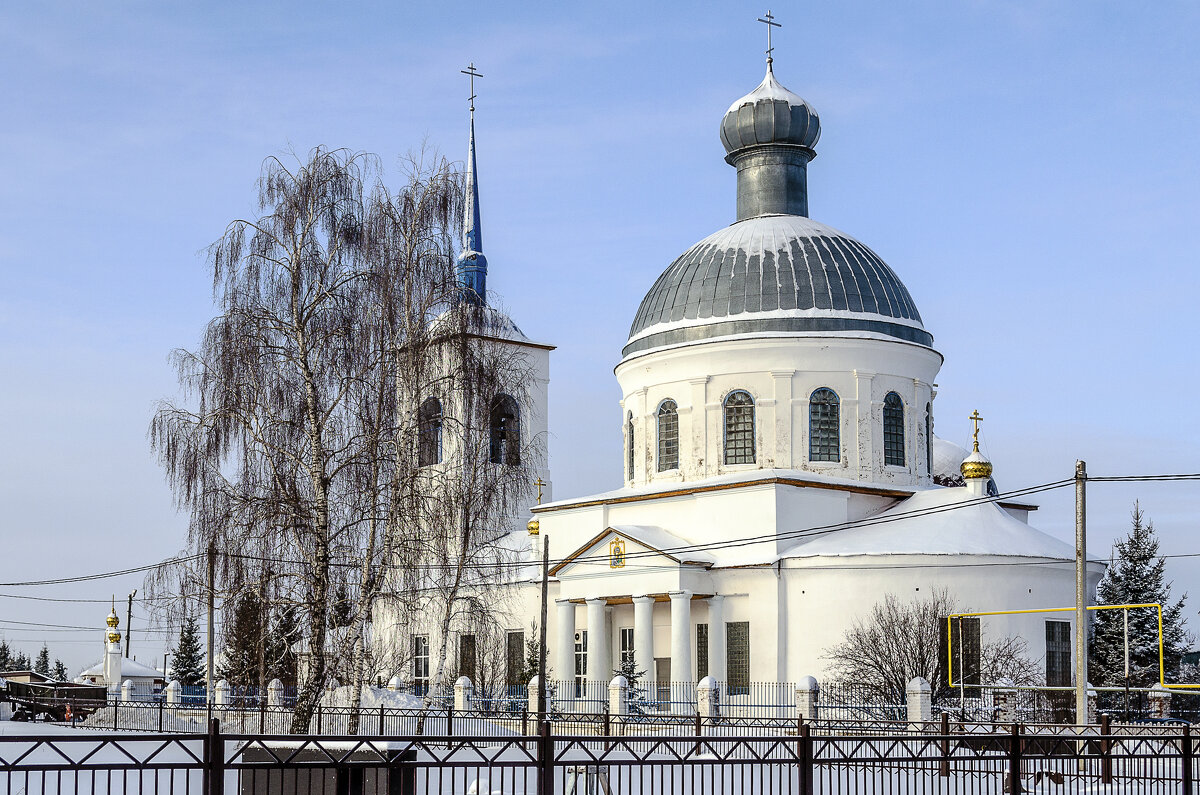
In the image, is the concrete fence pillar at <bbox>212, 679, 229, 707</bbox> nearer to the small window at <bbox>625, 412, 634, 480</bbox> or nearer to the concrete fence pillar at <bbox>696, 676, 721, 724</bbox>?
the small window at <bbox>625, 412, 634, 480</bbox>

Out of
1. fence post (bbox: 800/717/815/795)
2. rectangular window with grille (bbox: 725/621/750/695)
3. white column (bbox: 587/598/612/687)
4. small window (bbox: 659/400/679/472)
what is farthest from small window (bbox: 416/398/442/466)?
small window (bbox: 659/400/679/472)

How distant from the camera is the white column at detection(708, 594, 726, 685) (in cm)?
3027

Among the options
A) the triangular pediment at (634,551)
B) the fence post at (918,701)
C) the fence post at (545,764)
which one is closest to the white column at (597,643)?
the triangular pediment at (634,551)

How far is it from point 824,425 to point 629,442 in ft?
17.3

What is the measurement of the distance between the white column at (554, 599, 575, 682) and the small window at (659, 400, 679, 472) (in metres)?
4.01

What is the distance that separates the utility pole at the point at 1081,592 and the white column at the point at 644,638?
11.4 meters

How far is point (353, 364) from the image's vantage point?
1986 cm

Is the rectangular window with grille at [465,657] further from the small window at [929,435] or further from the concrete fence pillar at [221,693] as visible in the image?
the small window at [929,435]

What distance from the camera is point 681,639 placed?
29875 millimetres

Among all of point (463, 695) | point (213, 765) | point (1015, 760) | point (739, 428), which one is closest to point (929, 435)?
point (739, 428)

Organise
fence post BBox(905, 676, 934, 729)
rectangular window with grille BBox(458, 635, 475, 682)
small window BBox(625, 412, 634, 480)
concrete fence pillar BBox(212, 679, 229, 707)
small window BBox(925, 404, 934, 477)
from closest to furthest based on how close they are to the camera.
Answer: fence post BBox(905, 676, 934, 729) → concrete fence pillar BBox(212, 679, 229, 707) → rectangular window with grille BBox(458, 635, 475, 682) → small window BBox(925, 404, 934, 477) → small window BBox(625, 412, 634, 480)

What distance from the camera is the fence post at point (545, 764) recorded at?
11.1 m

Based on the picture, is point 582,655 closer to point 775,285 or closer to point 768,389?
point 768,389

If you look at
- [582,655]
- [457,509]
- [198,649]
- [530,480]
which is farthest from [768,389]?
[198,649]
